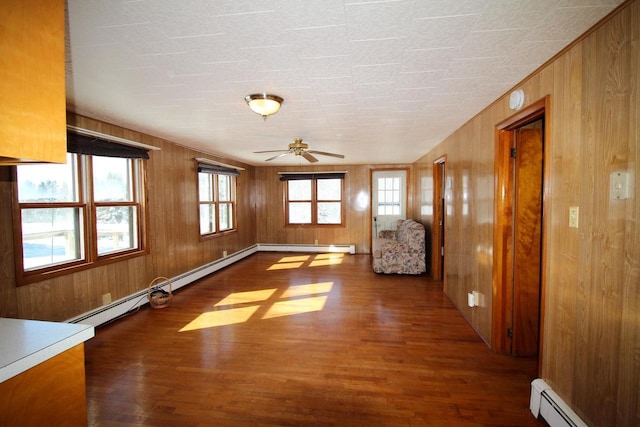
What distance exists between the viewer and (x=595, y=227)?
1.51 meters

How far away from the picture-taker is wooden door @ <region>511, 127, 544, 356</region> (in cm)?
254

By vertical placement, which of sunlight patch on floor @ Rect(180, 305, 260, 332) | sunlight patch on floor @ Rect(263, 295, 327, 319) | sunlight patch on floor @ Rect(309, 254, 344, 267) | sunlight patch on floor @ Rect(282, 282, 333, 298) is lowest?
sunlight patch on floor @ Rect(180, 305, 260, 332)

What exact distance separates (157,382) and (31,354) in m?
1.52

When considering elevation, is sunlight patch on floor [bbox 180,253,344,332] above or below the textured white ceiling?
below

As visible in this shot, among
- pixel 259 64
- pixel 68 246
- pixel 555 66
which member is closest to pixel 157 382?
pixel 68 246

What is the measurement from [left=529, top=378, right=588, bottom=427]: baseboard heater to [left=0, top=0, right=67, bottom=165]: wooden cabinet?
2749 mm

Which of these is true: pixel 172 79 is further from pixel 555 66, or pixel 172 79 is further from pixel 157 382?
pixel 555 66

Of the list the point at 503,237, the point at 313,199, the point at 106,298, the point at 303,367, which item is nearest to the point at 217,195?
the point at 313,199

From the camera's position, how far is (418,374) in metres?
2.34

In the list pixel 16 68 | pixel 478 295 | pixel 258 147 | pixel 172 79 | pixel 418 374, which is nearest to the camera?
pixel 16 68

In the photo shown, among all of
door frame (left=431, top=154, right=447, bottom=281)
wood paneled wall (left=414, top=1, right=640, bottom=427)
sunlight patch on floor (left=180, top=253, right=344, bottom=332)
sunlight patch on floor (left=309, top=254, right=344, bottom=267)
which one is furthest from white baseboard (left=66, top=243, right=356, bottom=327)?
wood paneled wall (left=414, top=1, right=640, bottom=427)

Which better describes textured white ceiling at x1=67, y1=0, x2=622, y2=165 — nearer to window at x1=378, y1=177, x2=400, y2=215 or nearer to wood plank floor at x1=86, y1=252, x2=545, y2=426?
wood plank floor at x1=86, y1=252, x2=545, y2=426

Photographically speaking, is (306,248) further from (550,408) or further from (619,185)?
(619,185)

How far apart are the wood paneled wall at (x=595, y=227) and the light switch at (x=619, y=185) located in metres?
0.02
